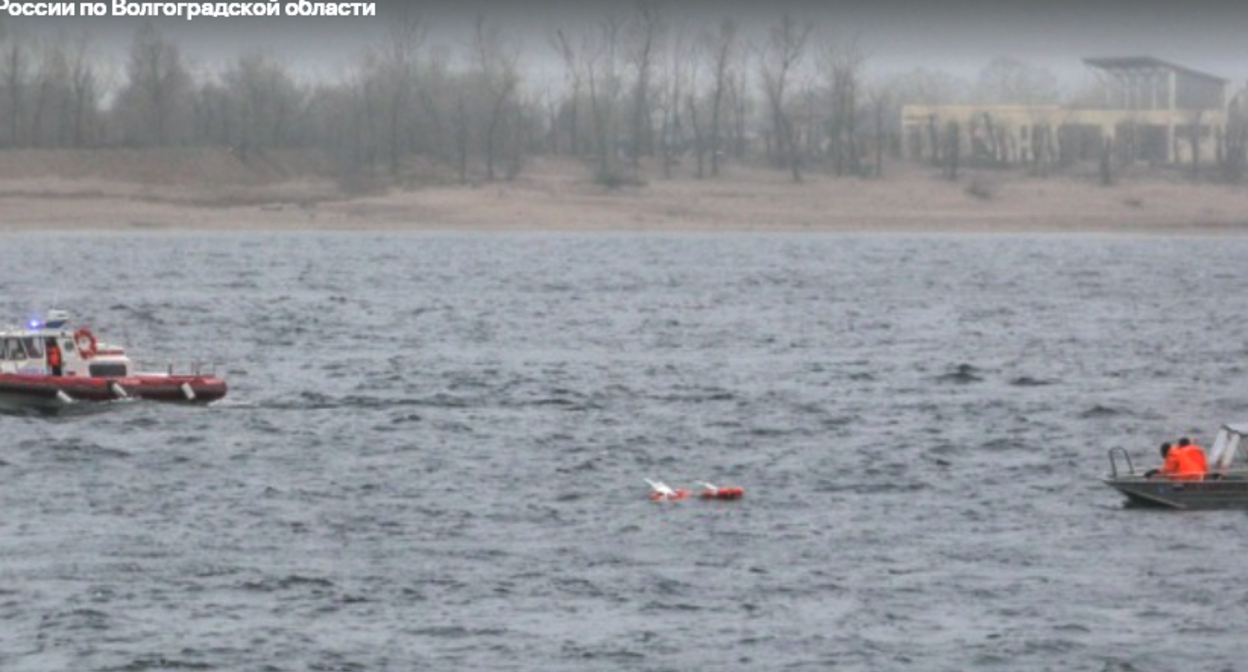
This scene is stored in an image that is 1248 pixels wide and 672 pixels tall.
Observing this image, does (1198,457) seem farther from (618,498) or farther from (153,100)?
(153,100)

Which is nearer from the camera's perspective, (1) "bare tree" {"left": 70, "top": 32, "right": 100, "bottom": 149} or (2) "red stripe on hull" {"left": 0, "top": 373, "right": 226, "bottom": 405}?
(2) "red stripe on hull" {"left": 0, "top": 373, "right": 226, "bottom": 405}

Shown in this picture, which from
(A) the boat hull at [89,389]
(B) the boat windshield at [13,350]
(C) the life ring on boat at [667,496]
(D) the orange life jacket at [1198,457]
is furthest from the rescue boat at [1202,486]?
(B) the boat windshield at [13,350]

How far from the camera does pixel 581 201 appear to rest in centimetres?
16838

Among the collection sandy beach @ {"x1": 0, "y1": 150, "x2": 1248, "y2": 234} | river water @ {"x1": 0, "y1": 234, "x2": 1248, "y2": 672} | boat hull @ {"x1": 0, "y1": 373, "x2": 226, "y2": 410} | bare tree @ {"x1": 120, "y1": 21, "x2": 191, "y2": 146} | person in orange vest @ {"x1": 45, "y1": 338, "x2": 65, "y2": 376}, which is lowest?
sandy beach @ {"x1": 0, "y1": 150, "x2": 1248, "y2": 234}

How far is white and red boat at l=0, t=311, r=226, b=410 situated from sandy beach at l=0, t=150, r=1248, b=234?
85.4m

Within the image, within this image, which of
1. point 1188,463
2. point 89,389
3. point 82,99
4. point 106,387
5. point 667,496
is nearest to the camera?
point 1188,463

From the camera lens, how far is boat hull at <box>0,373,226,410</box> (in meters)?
62.2

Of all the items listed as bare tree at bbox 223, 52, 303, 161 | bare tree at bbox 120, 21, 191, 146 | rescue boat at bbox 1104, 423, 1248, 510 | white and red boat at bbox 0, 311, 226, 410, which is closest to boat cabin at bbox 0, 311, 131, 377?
white and red boat at bbox 0, 311, 226, 410

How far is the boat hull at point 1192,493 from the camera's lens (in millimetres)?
50062

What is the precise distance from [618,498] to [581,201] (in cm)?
11708

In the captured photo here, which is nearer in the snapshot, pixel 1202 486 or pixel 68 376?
pixel 1202 486

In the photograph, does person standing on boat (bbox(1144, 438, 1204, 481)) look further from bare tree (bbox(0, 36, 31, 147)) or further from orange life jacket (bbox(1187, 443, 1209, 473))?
bare tree (bbox(0, 36, 31, 147))

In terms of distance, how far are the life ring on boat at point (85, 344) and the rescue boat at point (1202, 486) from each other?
892 inches

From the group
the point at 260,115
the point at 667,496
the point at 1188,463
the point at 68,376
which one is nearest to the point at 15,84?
the point at 260,115
